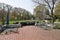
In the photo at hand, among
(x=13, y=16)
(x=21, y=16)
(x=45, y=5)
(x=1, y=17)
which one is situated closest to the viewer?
(x=1, y=17)

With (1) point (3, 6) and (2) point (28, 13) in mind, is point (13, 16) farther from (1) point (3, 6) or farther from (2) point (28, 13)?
(1) point (3, 6)

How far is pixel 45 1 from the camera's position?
32.3 metres

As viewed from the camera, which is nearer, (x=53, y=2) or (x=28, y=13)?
(x=53, y=2)

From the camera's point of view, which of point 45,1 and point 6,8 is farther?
point 6,8

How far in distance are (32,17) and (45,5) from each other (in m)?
34.7

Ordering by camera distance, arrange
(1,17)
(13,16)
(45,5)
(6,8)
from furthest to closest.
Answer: (13,16) → (6,8) → (45,5) → (1,17)

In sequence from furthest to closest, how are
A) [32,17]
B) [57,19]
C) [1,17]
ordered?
[32,17] → [57,19] → [1,17]

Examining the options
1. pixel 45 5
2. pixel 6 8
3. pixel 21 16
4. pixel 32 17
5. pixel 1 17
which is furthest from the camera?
pixel 32 17

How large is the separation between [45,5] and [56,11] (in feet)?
18.9

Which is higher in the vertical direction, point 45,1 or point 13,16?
point 45,1

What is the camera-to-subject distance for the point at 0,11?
102ft

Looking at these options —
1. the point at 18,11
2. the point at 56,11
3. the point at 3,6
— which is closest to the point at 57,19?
the point at 56,11

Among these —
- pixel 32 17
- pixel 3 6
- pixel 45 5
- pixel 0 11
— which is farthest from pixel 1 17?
pixel 32 17

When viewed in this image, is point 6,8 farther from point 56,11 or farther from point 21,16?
point 21,16
